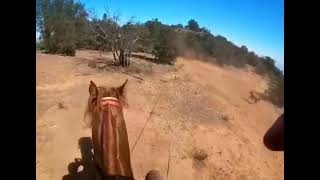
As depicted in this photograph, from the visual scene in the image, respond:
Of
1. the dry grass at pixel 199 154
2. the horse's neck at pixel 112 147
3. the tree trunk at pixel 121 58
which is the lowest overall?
the dry grass at pixel 199 154

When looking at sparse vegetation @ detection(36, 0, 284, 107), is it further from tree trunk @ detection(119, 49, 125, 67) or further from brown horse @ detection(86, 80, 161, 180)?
brown horse @ detection(86, 80, 161, 180)

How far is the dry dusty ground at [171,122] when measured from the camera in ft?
21.6

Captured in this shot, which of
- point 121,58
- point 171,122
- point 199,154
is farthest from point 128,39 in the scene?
point 199,154

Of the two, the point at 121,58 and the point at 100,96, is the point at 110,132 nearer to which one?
the point at 100,96

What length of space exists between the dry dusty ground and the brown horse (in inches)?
92.7

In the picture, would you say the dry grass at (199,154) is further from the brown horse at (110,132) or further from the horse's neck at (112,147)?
the horse's neck at (112,147)

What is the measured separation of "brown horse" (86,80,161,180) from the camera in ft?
10.4

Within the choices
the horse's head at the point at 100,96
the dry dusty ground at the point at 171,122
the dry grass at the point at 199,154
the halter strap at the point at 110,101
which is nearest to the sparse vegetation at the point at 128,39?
the dry dusty ground at the point at 171,122

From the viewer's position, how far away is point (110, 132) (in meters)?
3.25

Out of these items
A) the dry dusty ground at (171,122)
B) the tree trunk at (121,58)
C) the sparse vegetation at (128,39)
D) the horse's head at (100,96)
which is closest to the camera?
the horse's head at (100,96)

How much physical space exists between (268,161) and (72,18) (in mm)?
6876

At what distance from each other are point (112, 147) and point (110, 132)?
0.12 meters

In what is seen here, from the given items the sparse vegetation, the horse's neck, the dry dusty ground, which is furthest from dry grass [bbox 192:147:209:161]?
the horse's neck
